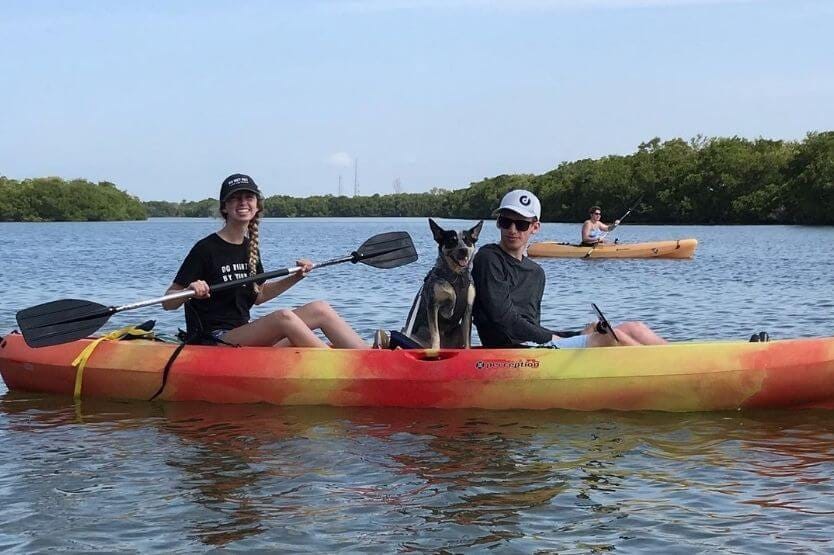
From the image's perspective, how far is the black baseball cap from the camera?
7.39 m

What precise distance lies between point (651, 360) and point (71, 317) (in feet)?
14.3

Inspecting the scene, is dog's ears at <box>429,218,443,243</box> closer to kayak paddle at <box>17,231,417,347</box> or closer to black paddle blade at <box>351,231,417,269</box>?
kayak paddle at <box>17,231,417,347</box>

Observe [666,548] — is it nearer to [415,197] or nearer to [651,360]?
[651,360]

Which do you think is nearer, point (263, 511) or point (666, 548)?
point (666, 548)

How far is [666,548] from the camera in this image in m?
4.65

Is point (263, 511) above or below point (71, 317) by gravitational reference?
below

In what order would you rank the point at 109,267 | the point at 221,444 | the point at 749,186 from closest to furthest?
1. the point at 221,444
2. the point at 109,267
3. the point at 749,186

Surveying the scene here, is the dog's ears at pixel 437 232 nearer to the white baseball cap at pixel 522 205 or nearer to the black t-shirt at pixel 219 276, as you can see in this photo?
the white baseball cap at pixel 522 205

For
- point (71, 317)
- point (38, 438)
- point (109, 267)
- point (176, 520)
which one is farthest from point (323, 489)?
point (109, 267)

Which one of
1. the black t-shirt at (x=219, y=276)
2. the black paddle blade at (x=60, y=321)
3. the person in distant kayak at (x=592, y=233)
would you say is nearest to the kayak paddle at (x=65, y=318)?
the black paddle blade at (x=60, y=321)

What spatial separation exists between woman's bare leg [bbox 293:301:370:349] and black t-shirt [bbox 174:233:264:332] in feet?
1.49

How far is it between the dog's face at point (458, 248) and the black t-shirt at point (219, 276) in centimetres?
155

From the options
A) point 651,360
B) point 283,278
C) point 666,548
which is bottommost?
point 666,548

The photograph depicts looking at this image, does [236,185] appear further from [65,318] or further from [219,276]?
[65,318]
